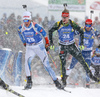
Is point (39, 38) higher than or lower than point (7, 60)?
higher

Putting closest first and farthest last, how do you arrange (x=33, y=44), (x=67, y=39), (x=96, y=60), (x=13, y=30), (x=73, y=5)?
(x=33, y=44) < (x=67, y=39) < (x=73, y=5) < (x=96, y=60) < (x=13, y=30)

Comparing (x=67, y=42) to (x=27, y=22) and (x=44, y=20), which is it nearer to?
(x=27, y=22)

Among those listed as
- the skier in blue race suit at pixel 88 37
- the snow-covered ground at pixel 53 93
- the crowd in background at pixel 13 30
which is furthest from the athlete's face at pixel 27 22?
the crowd in background at pixel 13 30

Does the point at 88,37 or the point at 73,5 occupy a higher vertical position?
the point at 73,5

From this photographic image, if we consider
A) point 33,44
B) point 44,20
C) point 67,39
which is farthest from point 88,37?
point 44,20

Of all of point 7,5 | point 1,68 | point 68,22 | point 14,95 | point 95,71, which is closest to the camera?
point 14,95

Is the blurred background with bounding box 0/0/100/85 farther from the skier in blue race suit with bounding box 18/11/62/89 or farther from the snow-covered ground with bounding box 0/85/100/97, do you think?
the snow-covered ground with bounding box 0/85/100/97

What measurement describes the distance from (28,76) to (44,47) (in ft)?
2.38

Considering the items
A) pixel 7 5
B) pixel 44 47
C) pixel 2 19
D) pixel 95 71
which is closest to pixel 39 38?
pixel 44 47

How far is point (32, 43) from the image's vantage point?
5047 millimetres

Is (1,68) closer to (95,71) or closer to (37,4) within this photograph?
(95,71)

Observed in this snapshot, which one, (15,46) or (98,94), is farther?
(15,46)

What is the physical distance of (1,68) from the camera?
596cm

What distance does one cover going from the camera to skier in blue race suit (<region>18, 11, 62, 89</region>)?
4.95 meters
